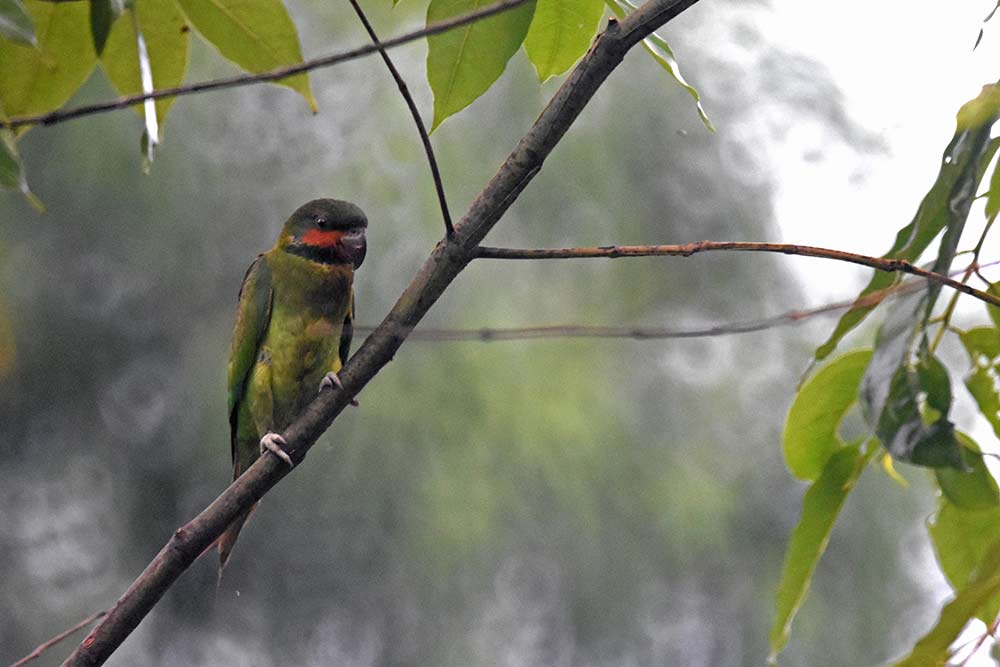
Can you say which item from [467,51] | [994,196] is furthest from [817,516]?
[467,51]

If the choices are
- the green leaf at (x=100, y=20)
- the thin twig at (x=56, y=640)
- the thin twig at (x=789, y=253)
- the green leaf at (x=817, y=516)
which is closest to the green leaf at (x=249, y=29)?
the green leaf at (x=100, y=20)

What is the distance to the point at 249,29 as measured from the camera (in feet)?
2.94

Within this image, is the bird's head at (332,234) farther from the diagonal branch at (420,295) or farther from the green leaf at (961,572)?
the green leaf at (961,572)

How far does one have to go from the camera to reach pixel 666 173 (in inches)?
116

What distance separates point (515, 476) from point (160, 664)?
3.38ft

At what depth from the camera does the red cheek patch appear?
155 cm

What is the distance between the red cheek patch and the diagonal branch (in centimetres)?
60

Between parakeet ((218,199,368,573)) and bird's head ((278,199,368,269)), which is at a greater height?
bird's head ((278,199,368,269))

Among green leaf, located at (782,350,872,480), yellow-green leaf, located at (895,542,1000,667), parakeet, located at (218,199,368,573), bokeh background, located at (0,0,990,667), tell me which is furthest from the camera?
bokeh background, located at (0,0,990,667)

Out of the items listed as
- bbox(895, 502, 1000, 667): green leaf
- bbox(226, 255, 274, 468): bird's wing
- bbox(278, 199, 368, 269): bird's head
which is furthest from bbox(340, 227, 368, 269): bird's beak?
bbox(895, 502, 1000, 667): green leaf

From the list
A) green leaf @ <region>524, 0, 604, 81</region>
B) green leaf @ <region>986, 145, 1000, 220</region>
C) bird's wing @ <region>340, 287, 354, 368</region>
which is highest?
bird's wing @ <region>340, 287, 354, 368</region>

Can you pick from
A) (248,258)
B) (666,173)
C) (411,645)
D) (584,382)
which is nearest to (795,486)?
(584,382)

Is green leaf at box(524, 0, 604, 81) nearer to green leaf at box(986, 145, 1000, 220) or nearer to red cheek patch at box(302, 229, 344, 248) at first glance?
green leaf at box(986, 145, 1000, 220)

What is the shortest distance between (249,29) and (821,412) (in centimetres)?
68
